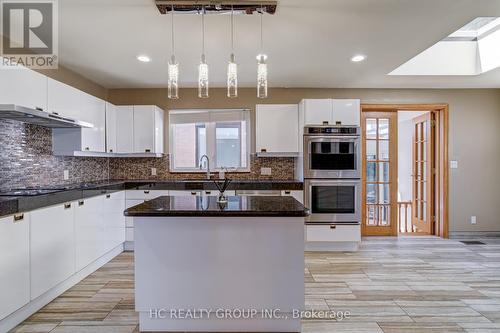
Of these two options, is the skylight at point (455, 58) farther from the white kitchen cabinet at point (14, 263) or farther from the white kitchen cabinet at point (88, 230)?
the white kitchen cabinet at point (14, 263)

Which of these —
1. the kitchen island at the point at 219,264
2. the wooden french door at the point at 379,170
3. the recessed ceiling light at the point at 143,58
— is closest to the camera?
the kitchen island at the point at 219,264

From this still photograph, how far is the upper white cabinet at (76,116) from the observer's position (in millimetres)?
3160

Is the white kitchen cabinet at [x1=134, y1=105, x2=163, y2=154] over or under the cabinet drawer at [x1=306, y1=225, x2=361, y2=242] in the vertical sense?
over

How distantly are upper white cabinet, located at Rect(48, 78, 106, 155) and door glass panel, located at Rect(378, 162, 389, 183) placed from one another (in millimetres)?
4258

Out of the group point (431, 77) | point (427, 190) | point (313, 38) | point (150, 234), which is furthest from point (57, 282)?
point (427, 190)

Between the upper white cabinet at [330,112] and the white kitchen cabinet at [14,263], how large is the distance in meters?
3.35

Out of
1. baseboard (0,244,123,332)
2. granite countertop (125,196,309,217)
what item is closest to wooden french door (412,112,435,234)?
granite countertop (125,196,309,217)

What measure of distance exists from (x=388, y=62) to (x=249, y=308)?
124 inches

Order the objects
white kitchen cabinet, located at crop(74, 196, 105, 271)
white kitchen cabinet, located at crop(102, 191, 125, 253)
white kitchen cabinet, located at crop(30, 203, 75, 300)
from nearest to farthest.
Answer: white kitchen cabinet, located at crop(30, 203, 75, 300), white kitchen cabinet, located at crop(74, 196, 105, 271), white kitchen cabinet, located at crop(102, 191, 125, 253)

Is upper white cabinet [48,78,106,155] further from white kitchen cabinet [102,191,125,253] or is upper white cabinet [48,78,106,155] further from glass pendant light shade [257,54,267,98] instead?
glass pendant light shade [257,54,267,98]

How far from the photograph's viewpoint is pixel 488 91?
16.2ft

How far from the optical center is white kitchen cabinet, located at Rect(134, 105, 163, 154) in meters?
4.57

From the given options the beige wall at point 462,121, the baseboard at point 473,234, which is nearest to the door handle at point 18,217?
the beige wall at point 462,121
